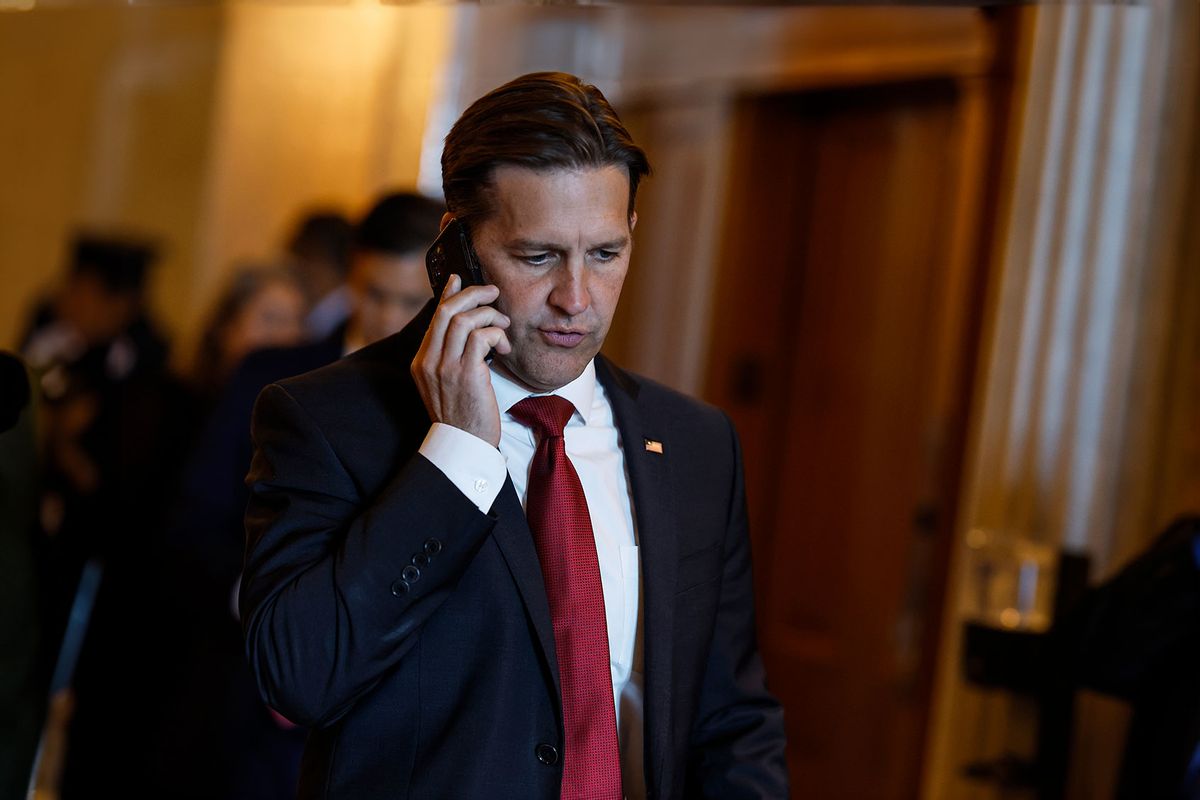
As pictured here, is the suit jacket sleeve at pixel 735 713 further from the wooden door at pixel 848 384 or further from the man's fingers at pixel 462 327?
the wooden door at pixel 848 384

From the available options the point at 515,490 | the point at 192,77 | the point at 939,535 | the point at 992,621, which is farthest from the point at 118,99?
the point at 515,490

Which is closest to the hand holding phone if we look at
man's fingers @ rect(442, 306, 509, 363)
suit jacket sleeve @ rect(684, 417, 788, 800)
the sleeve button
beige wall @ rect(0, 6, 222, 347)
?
man's fingers @ rect(442, 306, 509, 363)

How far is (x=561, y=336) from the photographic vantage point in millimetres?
1688

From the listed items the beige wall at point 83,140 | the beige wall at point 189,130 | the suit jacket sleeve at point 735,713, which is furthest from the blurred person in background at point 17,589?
the beige wall at point 83,140

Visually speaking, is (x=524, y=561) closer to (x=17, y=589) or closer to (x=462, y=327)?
(x=462, y=327)

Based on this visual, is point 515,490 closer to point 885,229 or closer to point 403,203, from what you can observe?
point 403,203

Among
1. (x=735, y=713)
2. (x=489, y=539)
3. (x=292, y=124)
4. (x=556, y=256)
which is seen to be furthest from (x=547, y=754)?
(x=292, y=124)

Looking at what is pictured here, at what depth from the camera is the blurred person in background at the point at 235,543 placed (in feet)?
9.34

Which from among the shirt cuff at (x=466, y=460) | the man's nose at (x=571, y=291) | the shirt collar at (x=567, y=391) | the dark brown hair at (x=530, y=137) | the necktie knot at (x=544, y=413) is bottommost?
the shirt cuff at (x=466, y=460)

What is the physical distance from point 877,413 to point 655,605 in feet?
9.52

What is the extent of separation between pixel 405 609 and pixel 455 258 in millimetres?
447

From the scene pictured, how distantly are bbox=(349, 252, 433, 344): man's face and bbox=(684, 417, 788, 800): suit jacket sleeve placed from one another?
113cm

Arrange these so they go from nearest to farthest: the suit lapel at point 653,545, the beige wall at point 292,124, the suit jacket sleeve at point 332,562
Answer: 1. the suit jacket sleeve at point 332,562
2. the suit lapel at point 653,545
3. the beige wall at point 292,124

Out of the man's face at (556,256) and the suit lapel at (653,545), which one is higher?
the man's face at (556,256)
